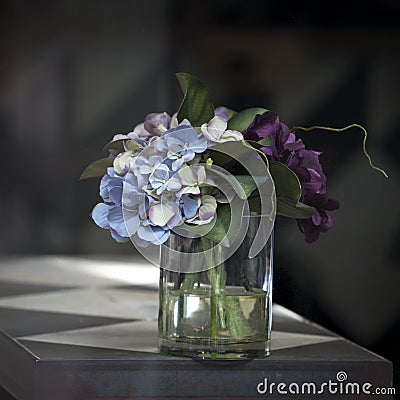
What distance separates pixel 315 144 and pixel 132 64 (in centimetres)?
38

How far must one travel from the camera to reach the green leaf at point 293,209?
77cm

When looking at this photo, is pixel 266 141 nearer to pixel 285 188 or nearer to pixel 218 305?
pixel 285 188

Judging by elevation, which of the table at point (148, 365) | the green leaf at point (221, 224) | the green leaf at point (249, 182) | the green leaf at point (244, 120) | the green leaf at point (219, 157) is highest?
the green leaf at point (244, 120)

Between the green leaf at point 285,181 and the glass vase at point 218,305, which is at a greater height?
the green leaf at point 285,181

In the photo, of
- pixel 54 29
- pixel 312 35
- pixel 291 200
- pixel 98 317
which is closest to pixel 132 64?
pixel 54 29

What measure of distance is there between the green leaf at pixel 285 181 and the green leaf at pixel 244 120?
5 cm

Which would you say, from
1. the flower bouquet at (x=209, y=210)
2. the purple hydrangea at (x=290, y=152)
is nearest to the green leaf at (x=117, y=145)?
the flower bouquet at (x=209, y=210)

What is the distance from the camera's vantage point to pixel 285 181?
0.76 m

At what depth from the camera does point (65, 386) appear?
74cm

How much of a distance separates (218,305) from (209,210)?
0.09 meters

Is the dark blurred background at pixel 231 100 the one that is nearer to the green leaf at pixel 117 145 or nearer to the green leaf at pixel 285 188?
the green leaf at pixel 285 188

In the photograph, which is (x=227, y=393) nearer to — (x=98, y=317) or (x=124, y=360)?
(x=124, y=360)

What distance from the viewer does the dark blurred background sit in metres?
0.94

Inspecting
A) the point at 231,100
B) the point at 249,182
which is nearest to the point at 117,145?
the point at 249,182
